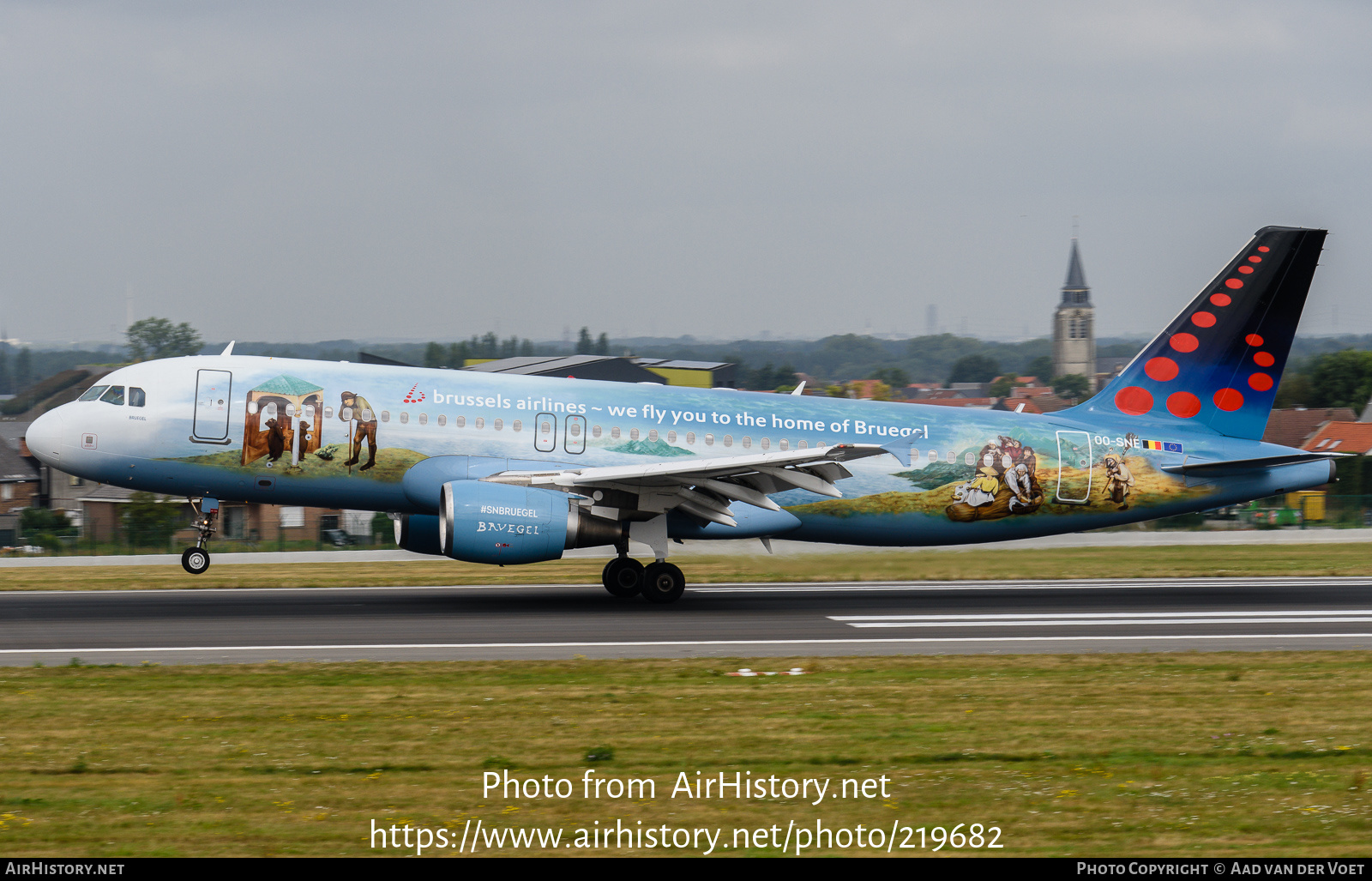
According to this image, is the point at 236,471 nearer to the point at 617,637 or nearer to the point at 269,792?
the point at 617,637

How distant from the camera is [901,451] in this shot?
24469 millimetres

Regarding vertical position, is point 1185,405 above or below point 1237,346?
below

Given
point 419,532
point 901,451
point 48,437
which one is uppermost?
point 901,451

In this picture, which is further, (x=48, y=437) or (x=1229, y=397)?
(x=1229, y=397)

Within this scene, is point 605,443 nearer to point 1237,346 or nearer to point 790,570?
point 790,570

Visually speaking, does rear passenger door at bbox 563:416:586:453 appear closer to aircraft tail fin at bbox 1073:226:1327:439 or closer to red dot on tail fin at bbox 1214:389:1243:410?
aircraft tail fin at bbox 1073:226:1327:439

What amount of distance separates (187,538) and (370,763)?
31270 mm

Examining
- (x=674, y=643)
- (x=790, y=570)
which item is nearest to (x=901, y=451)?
(x=790, y=570)

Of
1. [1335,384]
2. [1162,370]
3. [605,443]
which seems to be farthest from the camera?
[1335,384]

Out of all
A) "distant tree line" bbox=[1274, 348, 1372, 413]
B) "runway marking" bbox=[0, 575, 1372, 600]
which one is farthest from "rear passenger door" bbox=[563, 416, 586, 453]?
"distant tree line" bbox=[1274, 348, 1372, 413]

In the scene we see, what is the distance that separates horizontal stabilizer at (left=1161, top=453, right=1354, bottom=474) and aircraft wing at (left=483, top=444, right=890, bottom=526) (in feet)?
24.2

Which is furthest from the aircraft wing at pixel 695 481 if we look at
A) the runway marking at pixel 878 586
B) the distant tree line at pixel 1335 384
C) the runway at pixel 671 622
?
the distant tree line at pixel 1335 384

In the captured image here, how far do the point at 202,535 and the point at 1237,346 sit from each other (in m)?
20.7
